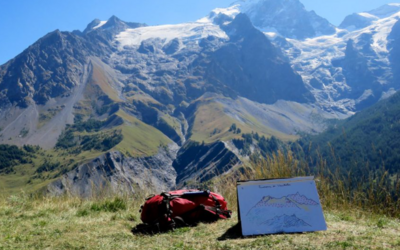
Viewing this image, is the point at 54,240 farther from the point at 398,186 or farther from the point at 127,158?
the point at 127,158

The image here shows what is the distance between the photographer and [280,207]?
6.46 metres

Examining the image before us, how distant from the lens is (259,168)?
33.6 ft

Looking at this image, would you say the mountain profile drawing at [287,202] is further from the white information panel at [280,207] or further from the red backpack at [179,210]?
the red backpack at [179,210]

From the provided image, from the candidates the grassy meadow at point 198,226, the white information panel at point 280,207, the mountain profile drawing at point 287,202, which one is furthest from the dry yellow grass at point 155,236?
the mountain profile drawing at point 287,202

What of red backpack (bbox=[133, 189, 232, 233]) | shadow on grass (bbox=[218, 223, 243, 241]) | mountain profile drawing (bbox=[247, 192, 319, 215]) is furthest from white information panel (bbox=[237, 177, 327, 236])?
red backpack (bbox=[133, 189, 232, 233])

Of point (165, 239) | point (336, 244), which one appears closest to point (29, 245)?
point (165, 239)

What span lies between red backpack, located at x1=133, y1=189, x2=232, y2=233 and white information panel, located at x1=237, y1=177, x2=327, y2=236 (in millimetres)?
1310

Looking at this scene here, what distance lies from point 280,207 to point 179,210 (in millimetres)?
2211

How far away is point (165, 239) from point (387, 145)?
188397 mm

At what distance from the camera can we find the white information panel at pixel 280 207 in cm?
617

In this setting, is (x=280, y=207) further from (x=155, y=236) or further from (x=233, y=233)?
(x=155, y=236)

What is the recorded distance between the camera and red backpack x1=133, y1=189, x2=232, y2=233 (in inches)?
275

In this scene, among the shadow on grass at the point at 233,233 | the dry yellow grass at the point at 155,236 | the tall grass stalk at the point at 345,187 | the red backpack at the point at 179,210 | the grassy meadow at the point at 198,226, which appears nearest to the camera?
the dry yellow grass at the point at 155,236

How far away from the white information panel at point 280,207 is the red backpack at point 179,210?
1.31m
